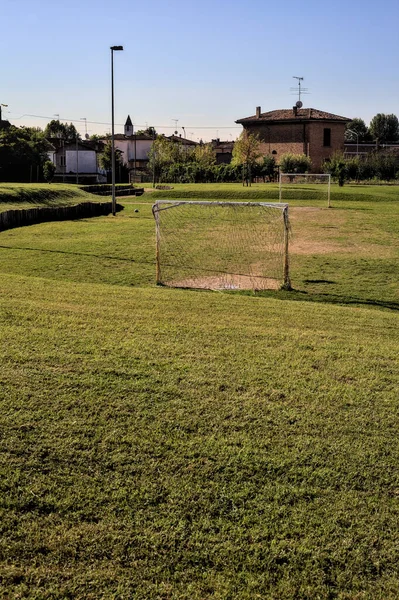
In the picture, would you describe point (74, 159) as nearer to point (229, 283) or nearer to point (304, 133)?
point (304, 133)

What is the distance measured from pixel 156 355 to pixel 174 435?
1.87 meters

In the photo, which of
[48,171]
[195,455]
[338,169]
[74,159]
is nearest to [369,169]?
[338,169]

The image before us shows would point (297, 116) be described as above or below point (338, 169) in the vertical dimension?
above

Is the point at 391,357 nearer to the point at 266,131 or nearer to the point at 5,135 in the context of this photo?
the point at 5,135

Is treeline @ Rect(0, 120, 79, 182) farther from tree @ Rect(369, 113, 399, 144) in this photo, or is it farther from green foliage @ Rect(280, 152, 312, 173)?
tree @ Rect(369, 113, 399, 144)

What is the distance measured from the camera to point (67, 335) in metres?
7.76

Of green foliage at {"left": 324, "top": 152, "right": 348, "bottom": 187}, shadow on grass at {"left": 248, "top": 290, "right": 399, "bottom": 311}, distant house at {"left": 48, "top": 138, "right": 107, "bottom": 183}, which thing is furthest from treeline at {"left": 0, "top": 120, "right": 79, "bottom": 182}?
shadow on grass at {"left": 248, "top": 290, "right": 399, "bottom": 311}

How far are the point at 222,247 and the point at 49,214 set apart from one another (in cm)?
1273

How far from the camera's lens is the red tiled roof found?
266ft

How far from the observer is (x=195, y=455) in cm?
511

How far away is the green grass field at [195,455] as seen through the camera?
3.97 m

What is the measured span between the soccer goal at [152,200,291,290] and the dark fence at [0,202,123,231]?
15.8 ft

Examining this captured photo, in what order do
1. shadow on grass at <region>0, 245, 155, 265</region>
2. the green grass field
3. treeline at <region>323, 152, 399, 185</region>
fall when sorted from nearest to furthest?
the green grass field
shadow on grass at <region>0, 245, 155, 265</region>
treeline at <region>323, 152, 399, 185</region>

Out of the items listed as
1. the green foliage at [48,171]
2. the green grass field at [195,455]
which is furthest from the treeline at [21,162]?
the green grass field at [195,455]
